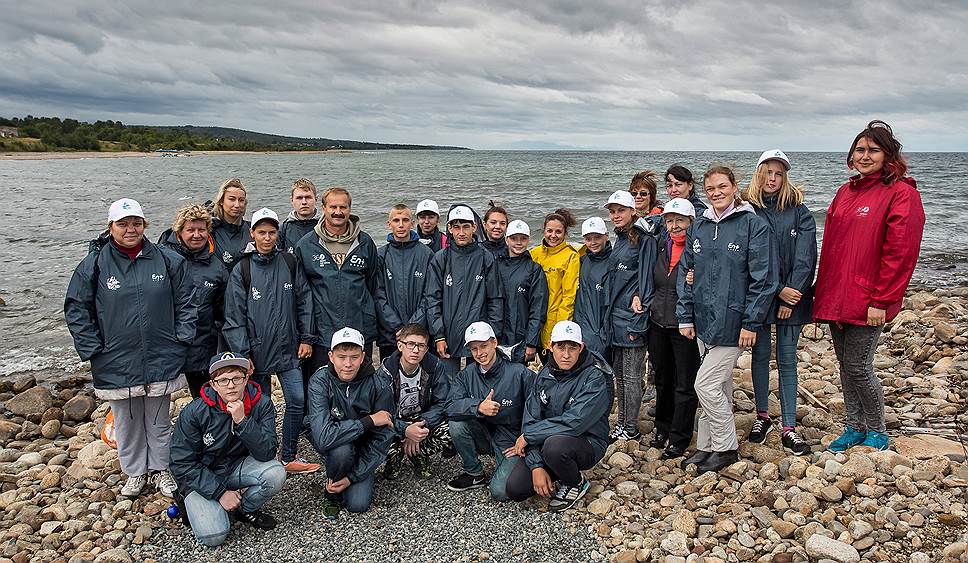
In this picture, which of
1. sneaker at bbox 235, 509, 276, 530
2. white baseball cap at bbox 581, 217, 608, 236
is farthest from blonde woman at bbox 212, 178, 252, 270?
white baseball cap at bbox 581, 217, 608, 236

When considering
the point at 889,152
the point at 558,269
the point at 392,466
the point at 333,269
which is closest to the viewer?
the point at 889,152

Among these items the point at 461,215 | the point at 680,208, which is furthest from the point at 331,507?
the point at 680,208

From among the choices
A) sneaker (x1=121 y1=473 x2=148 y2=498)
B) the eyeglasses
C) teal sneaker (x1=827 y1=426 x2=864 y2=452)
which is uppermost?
the eyeglasses

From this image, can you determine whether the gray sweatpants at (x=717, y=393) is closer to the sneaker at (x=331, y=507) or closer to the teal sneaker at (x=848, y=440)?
the teal sneaker at (x=848, y=440)

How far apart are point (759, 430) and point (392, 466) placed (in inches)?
143

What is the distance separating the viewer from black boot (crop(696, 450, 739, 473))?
5766 mm

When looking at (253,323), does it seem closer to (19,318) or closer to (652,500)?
(652,500)

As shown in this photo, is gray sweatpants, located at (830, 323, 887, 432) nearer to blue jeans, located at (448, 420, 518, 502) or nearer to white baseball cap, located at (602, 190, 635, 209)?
white baseball cap, located at (602, 190, 635, 209)

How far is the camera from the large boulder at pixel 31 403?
867 centimetres

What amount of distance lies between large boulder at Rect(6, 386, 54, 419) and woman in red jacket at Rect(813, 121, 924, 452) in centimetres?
965

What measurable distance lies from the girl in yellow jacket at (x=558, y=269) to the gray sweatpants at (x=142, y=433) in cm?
390

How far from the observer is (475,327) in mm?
6000

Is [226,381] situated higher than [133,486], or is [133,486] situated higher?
[226,381]

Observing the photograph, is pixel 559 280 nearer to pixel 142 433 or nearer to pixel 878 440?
pixel 878 440
